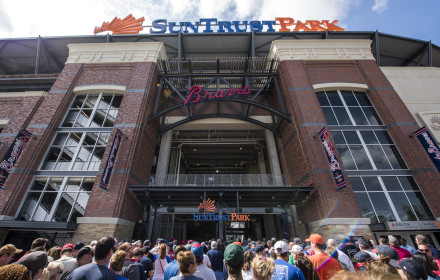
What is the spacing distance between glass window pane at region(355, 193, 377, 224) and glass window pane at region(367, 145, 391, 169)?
2.83m

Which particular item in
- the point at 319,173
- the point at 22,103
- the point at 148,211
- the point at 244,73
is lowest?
the point at 148,211

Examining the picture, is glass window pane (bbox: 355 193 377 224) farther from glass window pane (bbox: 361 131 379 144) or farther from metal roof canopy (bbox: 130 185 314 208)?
glass window pane (bbox: 361 131 379 144)

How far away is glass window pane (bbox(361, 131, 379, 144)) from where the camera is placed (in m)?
15.2

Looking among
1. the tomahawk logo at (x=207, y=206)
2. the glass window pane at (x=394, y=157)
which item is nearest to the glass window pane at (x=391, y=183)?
the glass window pane at (x=394, y=157)

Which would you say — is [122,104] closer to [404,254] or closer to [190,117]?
[190,117]

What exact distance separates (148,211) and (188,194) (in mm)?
4547

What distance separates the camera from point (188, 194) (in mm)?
14070

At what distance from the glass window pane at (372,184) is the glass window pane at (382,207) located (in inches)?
13.8

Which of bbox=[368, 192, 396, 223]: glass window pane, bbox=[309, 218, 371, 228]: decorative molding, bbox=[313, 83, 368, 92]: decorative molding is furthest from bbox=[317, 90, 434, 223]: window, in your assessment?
bbox=[309, 218, 371, 228]: decorative molding

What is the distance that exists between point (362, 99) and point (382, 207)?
9.54 m

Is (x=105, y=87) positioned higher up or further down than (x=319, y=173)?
higher up

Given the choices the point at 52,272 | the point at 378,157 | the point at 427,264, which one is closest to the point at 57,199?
the point at 52,272

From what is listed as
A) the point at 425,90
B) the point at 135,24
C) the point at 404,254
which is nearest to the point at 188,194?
the point at 404,254

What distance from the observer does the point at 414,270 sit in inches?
104
